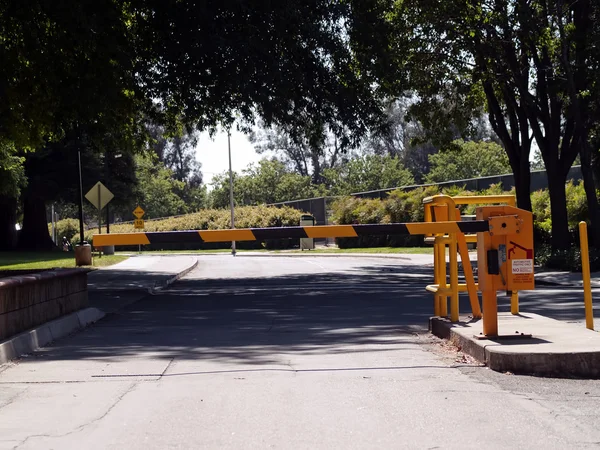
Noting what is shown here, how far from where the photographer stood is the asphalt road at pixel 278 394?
20.2 ft

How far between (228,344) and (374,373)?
10.6 feet

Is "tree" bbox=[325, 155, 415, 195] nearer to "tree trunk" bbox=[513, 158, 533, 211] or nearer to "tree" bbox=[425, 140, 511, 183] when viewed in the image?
"tree" bbox=[425, 140, 511, 183]

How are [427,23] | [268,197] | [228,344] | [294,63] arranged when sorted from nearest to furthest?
1. [228,344]
2. [294,63]
3. [427,23]
4. [268,197]

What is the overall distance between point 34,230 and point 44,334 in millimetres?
46168

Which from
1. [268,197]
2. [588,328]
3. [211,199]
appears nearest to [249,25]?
[588,328]

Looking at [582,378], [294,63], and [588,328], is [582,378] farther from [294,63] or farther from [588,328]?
[294,63]

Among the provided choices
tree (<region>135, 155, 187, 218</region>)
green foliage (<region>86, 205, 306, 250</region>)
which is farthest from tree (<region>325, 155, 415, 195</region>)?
tree (<region>135, 155, 187, 218</region>)

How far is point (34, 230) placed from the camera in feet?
184

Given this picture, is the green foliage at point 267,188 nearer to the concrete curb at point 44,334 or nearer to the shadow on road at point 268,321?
the shadow on road at point 268,321

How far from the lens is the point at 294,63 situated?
820 inches

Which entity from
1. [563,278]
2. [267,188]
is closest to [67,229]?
[267,188]

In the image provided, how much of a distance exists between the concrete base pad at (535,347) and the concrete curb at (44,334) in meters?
4.92

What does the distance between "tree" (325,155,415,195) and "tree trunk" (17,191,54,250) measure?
32898mm

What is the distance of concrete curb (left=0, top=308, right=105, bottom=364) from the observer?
33.5 ft
